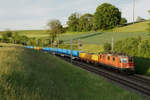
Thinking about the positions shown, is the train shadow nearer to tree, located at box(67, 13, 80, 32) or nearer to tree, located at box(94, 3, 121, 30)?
tree, located at box(94, 3, 121, 30)

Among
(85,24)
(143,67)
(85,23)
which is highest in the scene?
(85,23)

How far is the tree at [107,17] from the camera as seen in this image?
103938mm

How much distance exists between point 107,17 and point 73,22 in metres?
42.6

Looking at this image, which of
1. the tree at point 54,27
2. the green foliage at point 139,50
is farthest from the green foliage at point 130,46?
the tree at point 54,27

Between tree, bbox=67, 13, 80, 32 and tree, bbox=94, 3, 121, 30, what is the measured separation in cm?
3333

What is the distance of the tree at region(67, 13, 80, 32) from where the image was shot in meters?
A: 140

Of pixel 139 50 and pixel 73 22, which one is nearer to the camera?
pixel 139 50

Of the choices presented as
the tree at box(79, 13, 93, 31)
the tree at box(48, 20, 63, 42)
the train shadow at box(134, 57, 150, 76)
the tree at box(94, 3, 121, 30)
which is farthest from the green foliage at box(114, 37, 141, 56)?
the tree at box(79, 13, 93, 31)

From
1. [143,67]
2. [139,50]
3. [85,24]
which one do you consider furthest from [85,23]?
[143,67]

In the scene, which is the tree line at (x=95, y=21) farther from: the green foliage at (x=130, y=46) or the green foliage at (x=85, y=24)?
the green foliage at (x=130, y=46)

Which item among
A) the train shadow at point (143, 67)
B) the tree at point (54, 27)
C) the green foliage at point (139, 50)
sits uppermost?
the tree at point (54, 27)

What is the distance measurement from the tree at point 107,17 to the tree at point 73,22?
109 feet

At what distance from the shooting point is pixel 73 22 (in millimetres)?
140375

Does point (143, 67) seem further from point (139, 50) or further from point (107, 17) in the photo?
point (107, 17)
